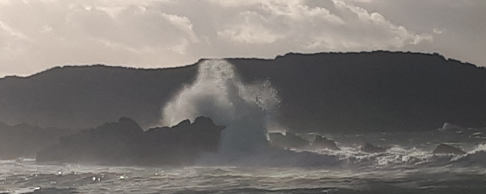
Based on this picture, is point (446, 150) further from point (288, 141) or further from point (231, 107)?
point (231, 107)

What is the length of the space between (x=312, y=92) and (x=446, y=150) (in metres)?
0.52

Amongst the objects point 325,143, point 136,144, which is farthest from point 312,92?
point 136,144

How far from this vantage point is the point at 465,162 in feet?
6.07

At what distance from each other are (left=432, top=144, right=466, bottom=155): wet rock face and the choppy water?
0.05ft

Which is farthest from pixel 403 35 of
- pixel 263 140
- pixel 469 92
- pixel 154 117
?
pixel 154 117

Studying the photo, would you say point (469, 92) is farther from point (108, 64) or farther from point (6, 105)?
point (6, 105)

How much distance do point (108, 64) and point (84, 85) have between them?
12 cm

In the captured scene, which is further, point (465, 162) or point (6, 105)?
point (6, 105)

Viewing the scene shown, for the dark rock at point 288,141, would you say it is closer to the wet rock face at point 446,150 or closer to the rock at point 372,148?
the rock at point 372,148

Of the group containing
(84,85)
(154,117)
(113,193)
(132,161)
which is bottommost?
(113,193)

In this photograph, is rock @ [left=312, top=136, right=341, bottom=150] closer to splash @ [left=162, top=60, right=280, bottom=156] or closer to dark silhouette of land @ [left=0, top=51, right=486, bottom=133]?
dark silhouette of land @ [left=0, top=51, right=486, bottom=133]

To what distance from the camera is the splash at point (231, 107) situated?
191cm

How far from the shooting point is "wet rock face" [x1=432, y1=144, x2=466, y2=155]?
1856 mm

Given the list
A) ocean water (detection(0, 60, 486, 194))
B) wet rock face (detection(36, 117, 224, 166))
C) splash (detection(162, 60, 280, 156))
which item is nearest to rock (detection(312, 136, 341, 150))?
ocean water (detection(0, 60, 486, 194))
